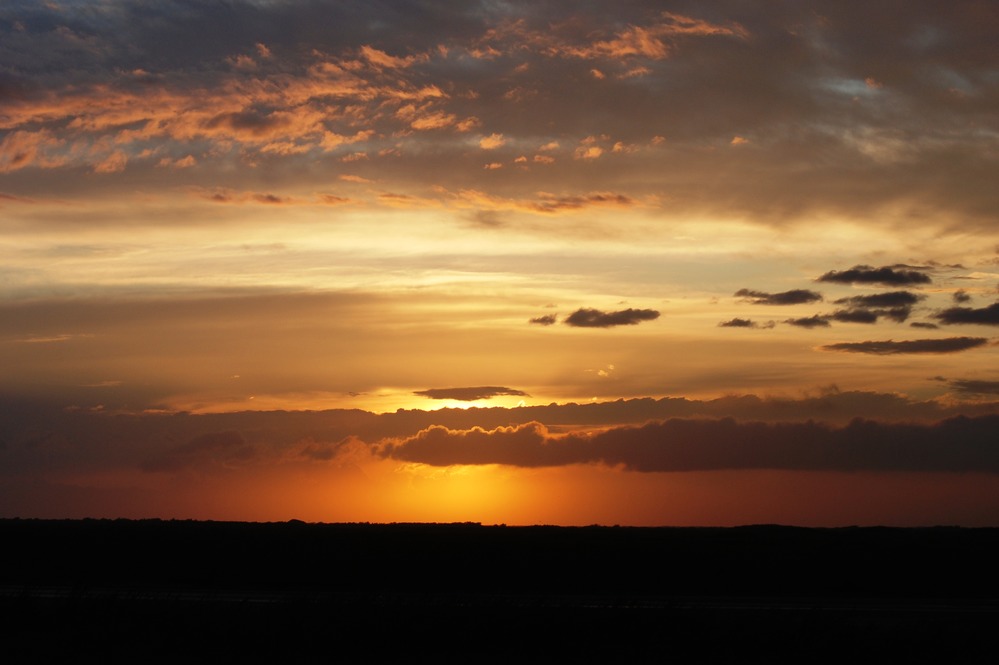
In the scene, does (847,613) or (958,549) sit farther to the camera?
(958,549)

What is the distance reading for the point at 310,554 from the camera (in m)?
52.1

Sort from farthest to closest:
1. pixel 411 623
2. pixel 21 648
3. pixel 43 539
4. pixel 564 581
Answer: pixel 43 539, pixel 564 581, pixel 411 623, pixel 21 648

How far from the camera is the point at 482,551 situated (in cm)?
5191

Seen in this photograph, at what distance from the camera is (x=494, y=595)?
3512 centimetres

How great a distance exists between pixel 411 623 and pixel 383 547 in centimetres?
3265

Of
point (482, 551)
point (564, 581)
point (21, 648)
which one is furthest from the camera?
point (482, 551)

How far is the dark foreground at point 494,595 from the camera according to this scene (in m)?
22.3

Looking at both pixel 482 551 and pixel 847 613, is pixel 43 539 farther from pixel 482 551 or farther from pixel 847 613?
pixel 847 613

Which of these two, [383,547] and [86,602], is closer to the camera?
[86,602]

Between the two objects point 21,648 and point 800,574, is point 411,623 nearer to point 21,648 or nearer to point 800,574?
point 21,648

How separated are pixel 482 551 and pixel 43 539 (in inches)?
1109

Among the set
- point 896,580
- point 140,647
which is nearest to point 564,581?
point 896,580

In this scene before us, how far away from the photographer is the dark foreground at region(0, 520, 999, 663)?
22.3 m

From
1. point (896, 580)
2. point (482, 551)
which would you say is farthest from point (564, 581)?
point (896, 580)
